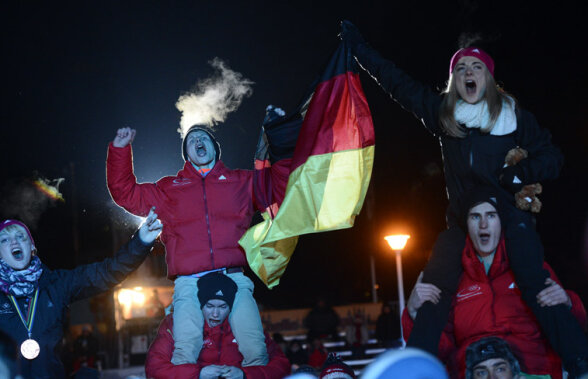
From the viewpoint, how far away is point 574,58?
1159 cm

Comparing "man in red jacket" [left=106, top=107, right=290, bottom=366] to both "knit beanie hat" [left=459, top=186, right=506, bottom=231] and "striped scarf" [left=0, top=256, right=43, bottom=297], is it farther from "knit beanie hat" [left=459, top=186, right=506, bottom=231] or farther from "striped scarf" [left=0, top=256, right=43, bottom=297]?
"knit beanie hat" [left=459, top=186, right=506, bottom=231]

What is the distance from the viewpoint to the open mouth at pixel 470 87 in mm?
4375

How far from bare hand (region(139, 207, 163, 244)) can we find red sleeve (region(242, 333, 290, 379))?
1.25 meters

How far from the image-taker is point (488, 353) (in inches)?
143

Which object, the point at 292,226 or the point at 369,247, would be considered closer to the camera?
the point at 292,226

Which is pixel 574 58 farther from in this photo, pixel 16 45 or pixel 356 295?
pixel 356 295

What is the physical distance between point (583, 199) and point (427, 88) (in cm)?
922

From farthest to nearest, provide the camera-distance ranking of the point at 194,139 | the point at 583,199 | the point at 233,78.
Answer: the point at 583,199
the point at 233,78
the point at 194,139

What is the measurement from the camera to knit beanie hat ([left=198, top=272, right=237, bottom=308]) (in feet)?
15.3

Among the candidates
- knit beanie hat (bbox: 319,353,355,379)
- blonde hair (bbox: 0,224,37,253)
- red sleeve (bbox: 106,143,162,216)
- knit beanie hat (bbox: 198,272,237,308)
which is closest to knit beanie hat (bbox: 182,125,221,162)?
red sleeve (bbox: 106,143,162,216)

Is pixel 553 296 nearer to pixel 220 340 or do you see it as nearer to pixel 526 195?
pixel 526 195

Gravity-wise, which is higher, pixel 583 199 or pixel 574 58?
pixel 574 58

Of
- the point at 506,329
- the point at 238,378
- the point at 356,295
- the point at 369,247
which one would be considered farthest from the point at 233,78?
the point at 356,295

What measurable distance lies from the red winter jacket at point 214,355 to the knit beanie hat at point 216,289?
0.23 metres
